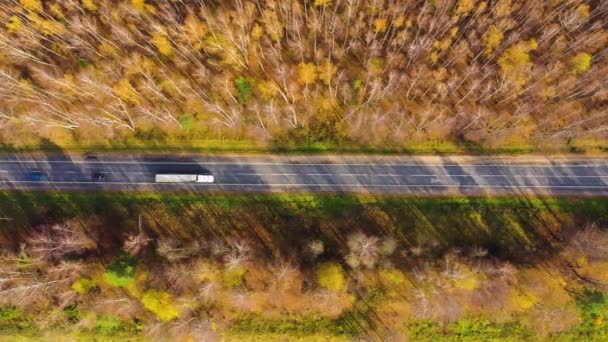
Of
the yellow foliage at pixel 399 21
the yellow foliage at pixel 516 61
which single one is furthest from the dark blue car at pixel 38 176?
the yellow foliage at pixel 516 61

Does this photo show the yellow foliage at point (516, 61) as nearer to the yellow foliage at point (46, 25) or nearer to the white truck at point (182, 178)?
the white truck at point (182, 178)

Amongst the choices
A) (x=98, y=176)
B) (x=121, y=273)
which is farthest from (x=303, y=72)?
(x=121, y=273)

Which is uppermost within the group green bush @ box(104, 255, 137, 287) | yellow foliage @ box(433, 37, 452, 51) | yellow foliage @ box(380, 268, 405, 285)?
yellow foliage @ box(433, 37, 452, 51)

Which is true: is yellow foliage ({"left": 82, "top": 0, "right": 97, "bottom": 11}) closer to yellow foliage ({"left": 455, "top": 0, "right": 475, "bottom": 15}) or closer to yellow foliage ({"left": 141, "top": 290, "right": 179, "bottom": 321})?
yellow foliage ({"left": 141, "top": 290, "right": 179, "bottom": 321})

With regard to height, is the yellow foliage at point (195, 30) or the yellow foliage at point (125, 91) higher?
the yellow foliage at point (195, 30)

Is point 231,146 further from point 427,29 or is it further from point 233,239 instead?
point 427,29

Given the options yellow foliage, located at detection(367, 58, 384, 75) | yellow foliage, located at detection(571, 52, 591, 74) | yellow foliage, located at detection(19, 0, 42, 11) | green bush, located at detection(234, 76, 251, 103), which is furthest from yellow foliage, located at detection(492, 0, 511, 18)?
yellow foliage, located at detection(19, 0, 42, 11)

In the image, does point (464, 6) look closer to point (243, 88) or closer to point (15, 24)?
point (243, 88)
